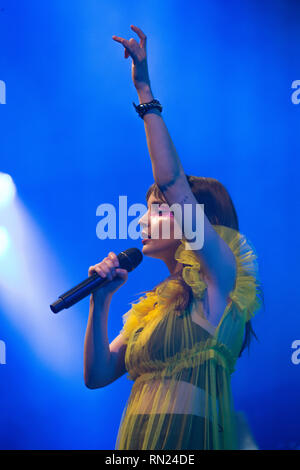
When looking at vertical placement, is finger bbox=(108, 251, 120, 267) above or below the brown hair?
below

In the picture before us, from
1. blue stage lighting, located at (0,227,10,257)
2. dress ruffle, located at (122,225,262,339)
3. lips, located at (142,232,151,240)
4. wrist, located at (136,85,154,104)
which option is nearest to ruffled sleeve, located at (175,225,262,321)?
dress ruffle, located at (122,225,262,339)

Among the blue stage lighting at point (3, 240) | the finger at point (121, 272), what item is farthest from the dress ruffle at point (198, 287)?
the blue stage lighting at point (3, 240)

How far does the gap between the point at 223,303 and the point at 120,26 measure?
1.24 meters

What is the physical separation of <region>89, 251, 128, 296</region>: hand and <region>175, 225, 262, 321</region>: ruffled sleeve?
17cm

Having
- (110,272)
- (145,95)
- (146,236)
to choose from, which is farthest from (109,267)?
(145,95)

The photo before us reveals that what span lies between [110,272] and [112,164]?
0.71m

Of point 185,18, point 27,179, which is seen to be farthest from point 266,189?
point 27,179

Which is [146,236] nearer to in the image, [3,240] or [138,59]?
[138,59]

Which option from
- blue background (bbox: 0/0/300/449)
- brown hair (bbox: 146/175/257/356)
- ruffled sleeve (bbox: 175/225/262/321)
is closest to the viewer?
ruffled sleeve (bbox: 175/225/262/321)

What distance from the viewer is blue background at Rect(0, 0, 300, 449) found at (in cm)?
176

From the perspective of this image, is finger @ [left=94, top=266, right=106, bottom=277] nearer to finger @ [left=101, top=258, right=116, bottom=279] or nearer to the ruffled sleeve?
finger @ [left=101, top=258, right=116, bottom=279]

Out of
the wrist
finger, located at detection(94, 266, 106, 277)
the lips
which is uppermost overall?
the wrist

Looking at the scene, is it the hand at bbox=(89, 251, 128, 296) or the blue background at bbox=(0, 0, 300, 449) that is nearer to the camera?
the hand at bbox=(89, 251, 128, 296)

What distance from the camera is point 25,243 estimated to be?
73.2 inches
